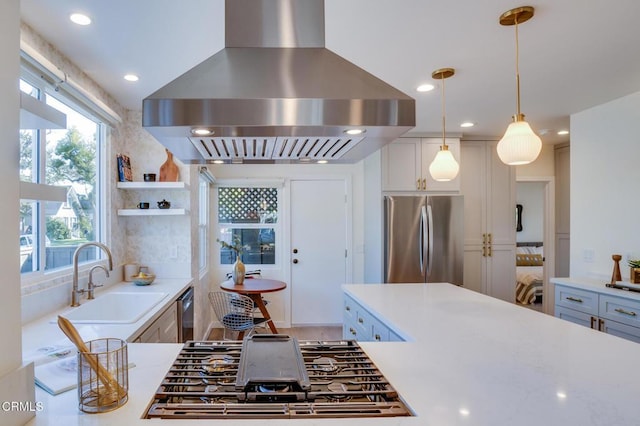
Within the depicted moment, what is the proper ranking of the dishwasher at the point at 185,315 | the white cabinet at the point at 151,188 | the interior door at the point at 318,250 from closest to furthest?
the dishwasher at the point at 185,315
the white cabinet at the point at 151,188
the interior door at the point at 318,250

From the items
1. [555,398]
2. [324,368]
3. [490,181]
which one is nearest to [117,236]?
[324,368]

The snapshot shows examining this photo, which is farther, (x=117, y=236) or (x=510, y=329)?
(x=117, y=236)

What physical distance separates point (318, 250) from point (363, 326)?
8.69 ft

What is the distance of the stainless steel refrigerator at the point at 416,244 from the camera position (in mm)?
4031

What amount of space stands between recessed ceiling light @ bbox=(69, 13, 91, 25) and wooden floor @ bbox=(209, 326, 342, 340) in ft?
11.5

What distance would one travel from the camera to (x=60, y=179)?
2.36 meters

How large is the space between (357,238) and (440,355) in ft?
12.0

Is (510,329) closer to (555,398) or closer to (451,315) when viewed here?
(451,315)

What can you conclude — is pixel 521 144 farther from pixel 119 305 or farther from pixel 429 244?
pixel 119 305

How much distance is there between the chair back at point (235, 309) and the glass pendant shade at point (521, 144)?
250 centimetres

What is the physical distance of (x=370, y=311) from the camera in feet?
7.14

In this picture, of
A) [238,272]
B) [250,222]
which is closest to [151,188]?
[238,272]

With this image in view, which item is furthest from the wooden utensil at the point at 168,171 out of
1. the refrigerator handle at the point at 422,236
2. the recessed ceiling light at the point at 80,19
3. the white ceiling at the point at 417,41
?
the refrigerator handle at the point at 422,236

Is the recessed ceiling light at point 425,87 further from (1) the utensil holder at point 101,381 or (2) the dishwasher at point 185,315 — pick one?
(1) the utensil holder at point 101,381
